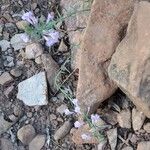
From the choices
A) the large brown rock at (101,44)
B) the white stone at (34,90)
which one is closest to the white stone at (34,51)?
the white stone at (34,90)

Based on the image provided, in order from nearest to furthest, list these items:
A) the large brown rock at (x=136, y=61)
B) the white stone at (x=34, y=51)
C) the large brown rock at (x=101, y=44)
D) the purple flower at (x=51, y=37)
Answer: the large brown rock at (x=136, y=61)
the large brown rock at (x=101, y=44)
the purple flower at (x=51, y=37)
the white stone at (x=34, y=51)

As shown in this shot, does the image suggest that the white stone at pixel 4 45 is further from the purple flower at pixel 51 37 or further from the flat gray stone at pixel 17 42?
the purple flower at pixel 51 37

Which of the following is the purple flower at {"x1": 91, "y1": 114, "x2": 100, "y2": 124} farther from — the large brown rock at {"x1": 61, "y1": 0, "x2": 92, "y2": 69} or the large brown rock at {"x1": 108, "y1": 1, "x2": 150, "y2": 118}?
the large brown rock at {"x1": 61, "y1": 0, "x2": 92, "y2": 69}

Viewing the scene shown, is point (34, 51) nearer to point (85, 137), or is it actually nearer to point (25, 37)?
point (25, 37)

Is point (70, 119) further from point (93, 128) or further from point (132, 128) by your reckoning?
point (132, 128)

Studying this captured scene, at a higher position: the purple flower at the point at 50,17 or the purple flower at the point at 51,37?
the purple flower at the point at 50,17

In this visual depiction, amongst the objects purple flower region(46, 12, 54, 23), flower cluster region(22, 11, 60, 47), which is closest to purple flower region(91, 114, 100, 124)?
flower cluster region(22, 11, 60, 47)

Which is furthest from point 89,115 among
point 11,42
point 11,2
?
point 11,2
